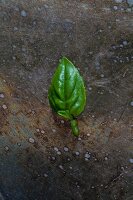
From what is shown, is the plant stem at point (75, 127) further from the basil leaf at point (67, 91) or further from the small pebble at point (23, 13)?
the small pebble at point (23, 13)

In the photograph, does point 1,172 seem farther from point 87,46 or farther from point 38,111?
point 87,46

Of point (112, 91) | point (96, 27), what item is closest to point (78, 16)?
point (96, 27)

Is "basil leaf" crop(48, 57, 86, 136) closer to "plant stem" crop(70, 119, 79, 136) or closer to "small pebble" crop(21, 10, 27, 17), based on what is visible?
"plant stem" crop(70, 119, 79, 136)

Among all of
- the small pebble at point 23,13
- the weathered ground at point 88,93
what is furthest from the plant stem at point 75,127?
the small pebble at point 23,13

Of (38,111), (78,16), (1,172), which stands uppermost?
(78,16)

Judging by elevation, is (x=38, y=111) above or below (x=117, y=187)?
above

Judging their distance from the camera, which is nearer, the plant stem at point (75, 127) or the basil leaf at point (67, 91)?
the basil leaf at point (67, 91)
